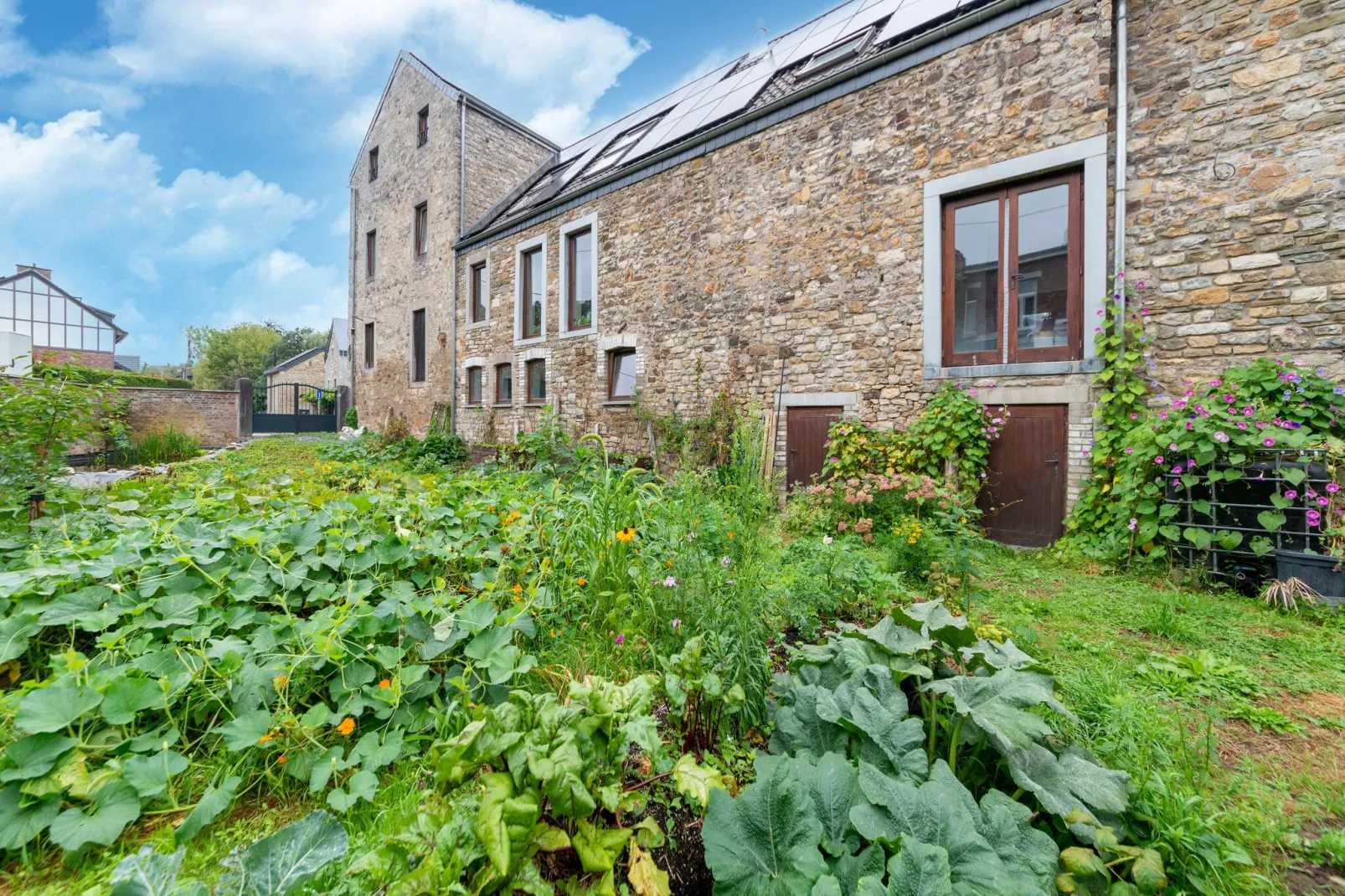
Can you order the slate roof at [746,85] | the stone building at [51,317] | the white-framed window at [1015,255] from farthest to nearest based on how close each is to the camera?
the stone building at [51,317]
the slate roof at [746,85]
the white-framed window at [1015,255]

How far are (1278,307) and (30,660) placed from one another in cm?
778

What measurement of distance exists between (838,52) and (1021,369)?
17.9 feet

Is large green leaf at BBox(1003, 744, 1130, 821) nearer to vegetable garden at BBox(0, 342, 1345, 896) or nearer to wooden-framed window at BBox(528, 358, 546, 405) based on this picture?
vegetable garden at BBox(0, 342, 1345, 896)

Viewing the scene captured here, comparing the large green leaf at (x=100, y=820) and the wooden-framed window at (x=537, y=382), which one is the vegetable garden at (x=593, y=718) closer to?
the large green leaf at (x=100, y=820)

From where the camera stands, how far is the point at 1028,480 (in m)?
5.15

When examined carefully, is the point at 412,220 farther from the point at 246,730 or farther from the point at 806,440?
the point at 246,730

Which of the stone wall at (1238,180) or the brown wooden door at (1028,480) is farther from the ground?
the stone wall at (1238,180)

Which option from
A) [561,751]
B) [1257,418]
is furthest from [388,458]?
[1257,418]

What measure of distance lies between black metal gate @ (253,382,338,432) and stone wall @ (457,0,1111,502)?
43.7ft

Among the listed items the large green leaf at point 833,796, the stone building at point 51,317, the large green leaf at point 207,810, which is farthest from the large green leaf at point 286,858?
the stone building at point 51,317

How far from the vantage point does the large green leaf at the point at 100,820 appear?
1150 millimetres

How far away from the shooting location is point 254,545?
2.14 m

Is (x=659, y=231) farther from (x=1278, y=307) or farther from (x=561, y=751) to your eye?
(x=561, y=751)

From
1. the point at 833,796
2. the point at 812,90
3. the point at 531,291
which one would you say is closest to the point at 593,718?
the point at 833,796
